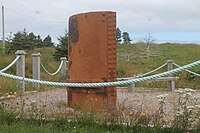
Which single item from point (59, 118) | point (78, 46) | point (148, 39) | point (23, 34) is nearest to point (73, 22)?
point (78, 46)

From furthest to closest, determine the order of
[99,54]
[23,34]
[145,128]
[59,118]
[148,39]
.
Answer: [148,39], [23,34], [99,54], [59,118], [145,128]

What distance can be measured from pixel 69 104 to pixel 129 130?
1.99m

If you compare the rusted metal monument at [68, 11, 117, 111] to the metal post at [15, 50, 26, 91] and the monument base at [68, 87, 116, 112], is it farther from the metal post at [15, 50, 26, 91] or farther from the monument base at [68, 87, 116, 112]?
the metal post at [15, 50, 26, 91]

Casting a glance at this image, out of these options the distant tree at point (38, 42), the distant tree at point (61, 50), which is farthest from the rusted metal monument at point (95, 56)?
the distant tree at point (38, 42)

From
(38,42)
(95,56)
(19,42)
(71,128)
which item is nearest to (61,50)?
(19,42)

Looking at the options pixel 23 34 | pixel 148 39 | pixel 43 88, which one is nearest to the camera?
pixel 43 88

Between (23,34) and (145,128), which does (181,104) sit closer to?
(145,128)

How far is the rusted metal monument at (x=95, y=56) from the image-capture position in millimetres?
5809

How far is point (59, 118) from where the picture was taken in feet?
15.5

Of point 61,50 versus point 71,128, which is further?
point 61,50

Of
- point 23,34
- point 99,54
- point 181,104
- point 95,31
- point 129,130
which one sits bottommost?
point 129,130

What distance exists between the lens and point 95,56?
588cm

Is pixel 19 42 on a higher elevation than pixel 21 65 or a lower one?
higher

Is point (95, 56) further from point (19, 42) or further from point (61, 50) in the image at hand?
point (19, 42)
